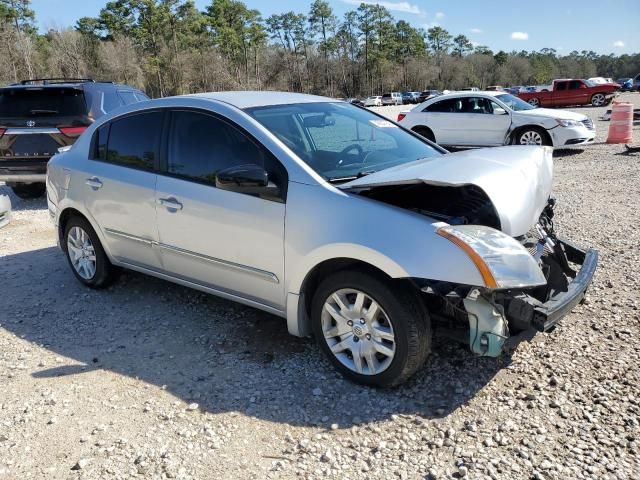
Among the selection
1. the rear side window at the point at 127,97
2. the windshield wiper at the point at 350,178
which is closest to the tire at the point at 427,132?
the rear side window at the point at 127,97

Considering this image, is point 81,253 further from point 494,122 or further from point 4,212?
point 494,122

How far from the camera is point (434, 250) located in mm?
2840

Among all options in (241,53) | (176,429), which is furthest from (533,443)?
(241,53)

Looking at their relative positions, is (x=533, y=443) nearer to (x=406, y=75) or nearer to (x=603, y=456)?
(x=603, y=456)

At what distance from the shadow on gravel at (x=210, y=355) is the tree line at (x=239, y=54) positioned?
175 ft

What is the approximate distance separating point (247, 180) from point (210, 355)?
1307 millimetres

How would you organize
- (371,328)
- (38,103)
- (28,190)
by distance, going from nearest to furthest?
(371,328)
(38,103)
(28,190)

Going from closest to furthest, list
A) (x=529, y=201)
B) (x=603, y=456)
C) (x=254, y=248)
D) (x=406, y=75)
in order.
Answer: (x=603, y=456) < (x=529, y=201) < (x=254, y=248) < (x=406, y=75)

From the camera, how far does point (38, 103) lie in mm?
8195

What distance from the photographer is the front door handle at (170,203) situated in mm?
3982

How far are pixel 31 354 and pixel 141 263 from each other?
1059 mm

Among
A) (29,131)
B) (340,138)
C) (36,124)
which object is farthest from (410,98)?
(340,138)

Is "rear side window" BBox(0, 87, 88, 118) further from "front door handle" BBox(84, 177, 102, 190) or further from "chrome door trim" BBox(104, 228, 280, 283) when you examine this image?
"chrome door trim" BBox(104, 228, 280, 283)

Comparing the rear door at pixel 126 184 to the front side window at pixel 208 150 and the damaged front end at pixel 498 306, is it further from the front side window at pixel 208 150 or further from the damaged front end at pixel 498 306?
the damaged front end at pixel 498 306
